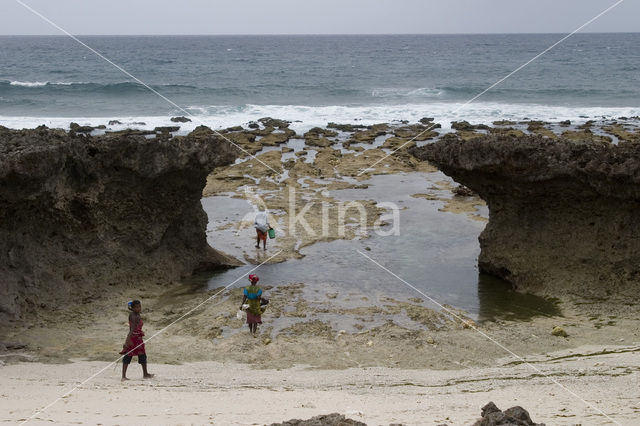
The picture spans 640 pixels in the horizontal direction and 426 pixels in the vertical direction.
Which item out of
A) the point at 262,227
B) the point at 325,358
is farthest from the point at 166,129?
the point at 325,358

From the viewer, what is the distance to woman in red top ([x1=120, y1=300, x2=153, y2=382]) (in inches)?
391

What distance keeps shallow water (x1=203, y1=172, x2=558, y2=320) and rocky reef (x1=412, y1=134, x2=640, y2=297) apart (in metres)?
0.75

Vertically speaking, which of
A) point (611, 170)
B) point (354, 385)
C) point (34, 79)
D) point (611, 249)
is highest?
point (34, 79)

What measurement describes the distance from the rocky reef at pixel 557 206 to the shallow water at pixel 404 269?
0.75 meters

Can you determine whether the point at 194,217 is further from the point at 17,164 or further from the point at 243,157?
the point at 243,157

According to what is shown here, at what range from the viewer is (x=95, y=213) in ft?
44.8

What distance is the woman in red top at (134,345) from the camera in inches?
391

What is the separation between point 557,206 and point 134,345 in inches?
345

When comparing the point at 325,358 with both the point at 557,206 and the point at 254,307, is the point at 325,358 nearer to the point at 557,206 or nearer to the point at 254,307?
the point at 254,307

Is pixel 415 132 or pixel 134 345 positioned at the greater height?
pixel 415 132

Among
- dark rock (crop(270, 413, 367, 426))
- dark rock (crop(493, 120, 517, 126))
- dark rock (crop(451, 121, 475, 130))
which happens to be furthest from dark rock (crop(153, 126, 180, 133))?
dark rock (crop(270, 413, 367, 426))

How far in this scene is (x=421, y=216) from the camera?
2050 centimetres

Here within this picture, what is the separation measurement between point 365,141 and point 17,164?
2448 centimetres

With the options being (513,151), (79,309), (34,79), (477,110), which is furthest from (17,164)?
(34,79)
